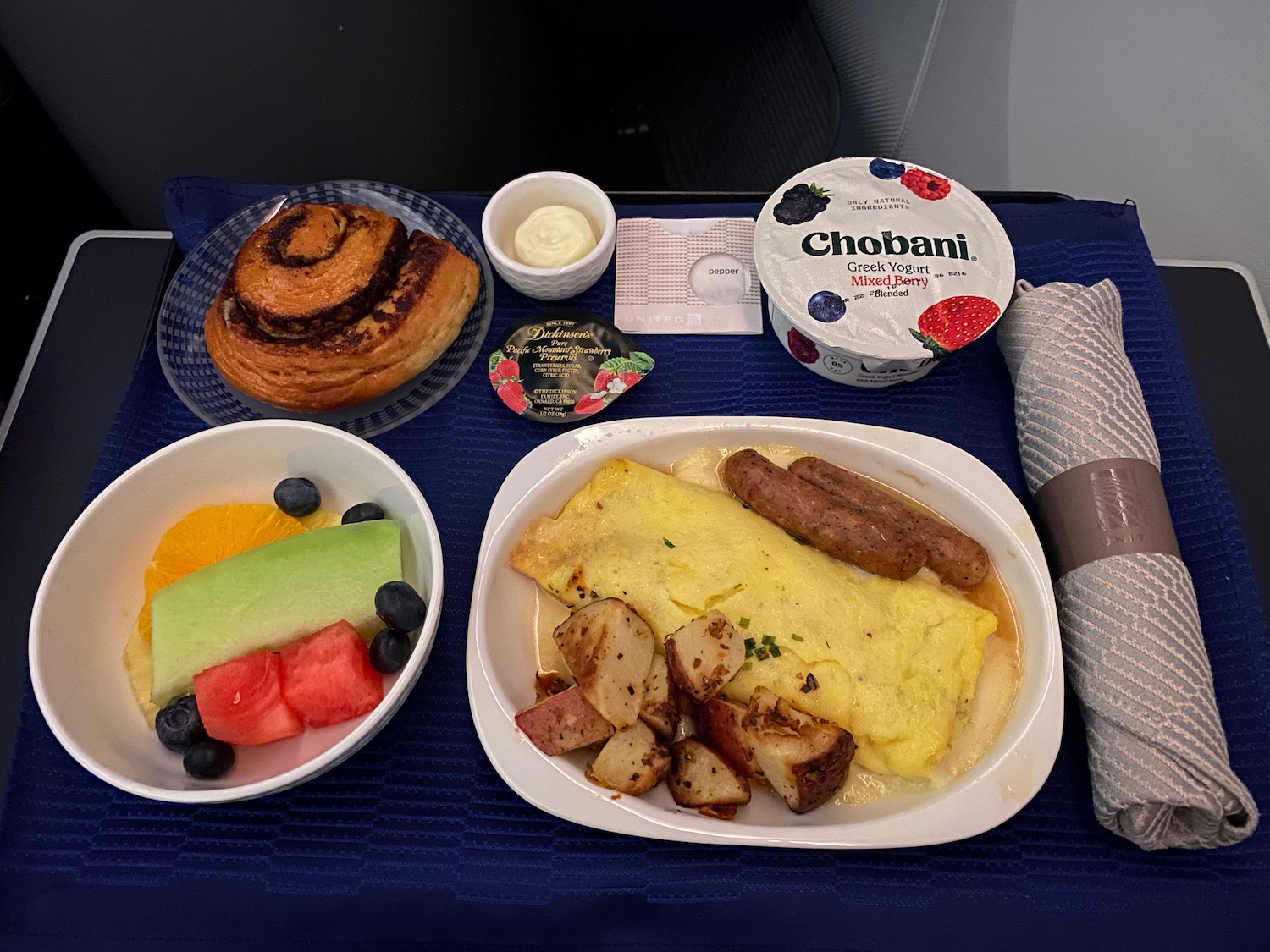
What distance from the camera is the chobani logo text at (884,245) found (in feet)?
5.54

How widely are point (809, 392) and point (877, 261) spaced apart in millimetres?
336

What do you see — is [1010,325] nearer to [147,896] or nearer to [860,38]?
[860,38]

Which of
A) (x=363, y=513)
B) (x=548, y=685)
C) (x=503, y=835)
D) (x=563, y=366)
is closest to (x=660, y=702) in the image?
(x=548, y=685)

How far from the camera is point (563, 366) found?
1.79 meters

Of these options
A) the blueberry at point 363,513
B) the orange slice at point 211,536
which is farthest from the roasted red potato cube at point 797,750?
the orange slice at point 211,536

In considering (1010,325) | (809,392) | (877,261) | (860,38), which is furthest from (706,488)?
(860,38)

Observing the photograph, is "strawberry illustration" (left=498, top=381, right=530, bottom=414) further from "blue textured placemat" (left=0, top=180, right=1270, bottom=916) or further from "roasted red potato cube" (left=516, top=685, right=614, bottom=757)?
"roasted red potato cube" (left=516, top=685, right=614, bottom=757)

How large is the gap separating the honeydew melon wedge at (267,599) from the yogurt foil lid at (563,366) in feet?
1.58

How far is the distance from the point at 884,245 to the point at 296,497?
1.36 m

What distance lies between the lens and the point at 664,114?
3.23 metres

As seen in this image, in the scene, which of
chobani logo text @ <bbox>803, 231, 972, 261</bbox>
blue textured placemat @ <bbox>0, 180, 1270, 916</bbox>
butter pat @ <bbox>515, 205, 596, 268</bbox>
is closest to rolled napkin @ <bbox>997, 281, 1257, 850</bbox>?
blue textured placemat @ <bbox>0, 180, 1270, 916</bbox>

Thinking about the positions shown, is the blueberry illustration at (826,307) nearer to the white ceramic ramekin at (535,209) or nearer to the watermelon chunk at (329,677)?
the white ceramic ramekin at (535,209)

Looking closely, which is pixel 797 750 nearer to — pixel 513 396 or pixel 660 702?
pixel 660 702

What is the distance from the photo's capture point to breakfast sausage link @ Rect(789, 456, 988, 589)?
59.5 inches
